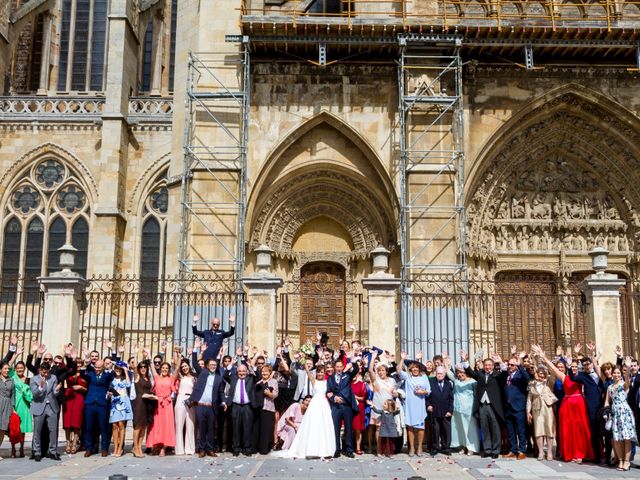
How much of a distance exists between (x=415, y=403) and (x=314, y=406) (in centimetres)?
142

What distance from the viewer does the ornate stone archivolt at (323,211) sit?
16859 millimetres

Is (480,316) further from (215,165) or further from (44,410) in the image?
(44,410)

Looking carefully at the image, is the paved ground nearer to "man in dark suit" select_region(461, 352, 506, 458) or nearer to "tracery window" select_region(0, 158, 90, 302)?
"man in dark suit" select_region(461, 352, 506, 458)

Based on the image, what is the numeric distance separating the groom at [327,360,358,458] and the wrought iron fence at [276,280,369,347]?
270 inches

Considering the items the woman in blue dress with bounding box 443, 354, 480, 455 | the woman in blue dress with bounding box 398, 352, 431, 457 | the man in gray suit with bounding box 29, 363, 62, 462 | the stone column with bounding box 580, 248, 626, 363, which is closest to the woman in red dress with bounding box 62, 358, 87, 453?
the man in gray suit with bounding box 29, 363, 62, 462

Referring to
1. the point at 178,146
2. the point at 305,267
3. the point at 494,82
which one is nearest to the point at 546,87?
the point at 494,82

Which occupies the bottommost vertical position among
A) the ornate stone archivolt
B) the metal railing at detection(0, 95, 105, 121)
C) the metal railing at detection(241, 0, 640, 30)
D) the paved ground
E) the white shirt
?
the paved ground

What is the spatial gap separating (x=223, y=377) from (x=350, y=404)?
1.79 m

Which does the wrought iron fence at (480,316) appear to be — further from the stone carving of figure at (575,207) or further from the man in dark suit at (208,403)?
the man in dark suit at (208,403)

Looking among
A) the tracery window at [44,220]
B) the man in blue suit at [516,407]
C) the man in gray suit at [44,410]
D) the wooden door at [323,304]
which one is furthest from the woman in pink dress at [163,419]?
the tracery window at [44,220]

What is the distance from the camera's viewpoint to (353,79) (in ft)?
54.8

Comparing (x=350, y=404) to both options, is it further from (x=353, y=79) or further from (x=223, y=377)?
(x=353, y=79)

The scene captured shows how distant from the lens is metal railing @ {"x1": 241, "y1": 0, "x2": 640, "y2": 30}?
16.3 m

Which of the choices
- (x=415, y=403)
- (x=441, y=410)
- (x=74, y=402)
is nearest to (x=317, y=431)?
(x=415, y=403)
